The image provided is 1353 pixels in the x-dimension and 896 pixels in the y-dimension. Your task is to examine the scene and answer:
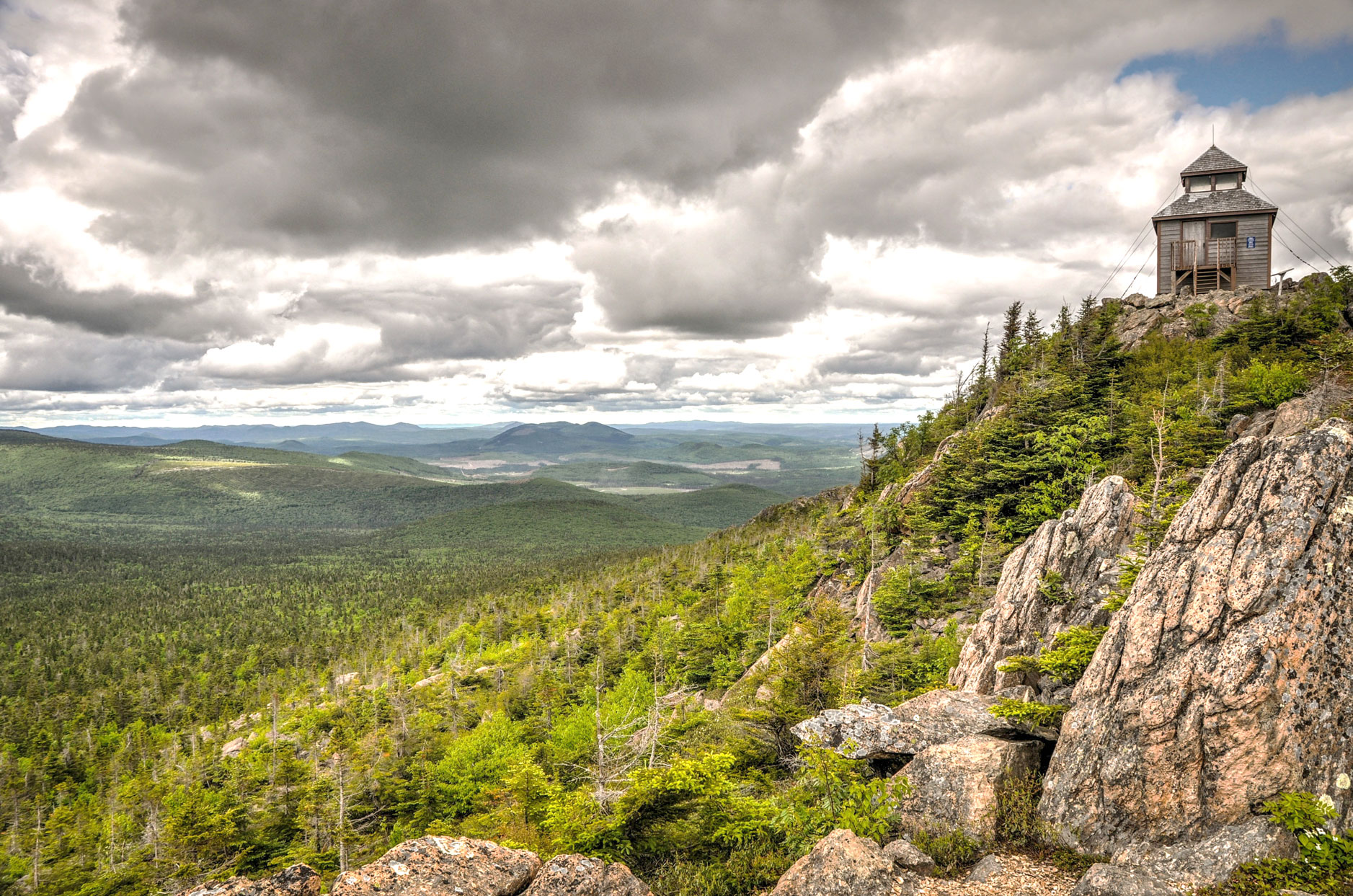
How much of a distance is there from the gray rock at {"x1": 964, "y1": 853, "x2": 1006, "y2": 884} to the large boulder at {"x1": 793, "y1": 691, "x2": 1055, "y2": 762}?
3.96m

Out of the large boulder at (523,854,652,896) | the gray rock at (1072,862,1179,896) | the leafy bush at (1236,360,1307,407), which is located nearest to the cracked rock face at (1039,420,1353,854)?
the gray rock at (1072,862,1179,896)

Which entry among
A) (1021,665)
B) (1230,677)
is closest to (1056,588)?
(1021,665)

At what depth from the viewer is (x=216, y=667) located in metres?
153

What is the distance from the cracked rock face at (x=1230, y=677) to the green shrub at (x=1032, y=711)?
2.13ft

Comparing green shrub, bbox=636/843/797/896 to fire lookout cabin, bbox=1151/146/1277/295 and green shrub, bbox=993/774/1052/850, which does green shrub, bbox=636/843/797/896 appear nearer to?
green shrub, bbox=993/774/1052/850

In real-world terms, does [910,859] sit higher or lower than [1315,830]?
lower

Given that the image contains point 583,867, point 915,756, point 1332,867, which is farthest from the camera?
point 915,756

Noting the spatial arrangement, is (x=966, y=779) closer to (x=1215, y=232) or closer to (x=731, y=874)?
(x=731, y=874)

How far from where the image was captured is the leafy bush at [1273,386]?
111ft

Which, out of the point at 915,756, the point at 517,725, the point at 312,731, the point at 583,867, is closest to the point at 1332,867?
the point at 915,756

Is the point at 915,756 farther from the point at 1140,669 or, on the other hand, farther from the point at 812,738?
the point at 1140,669

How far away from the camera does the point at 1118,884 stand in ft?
37.1

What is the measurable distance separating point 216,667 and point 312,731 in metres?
84.7

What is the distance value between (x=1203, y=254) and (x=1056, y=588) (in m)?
54.2
